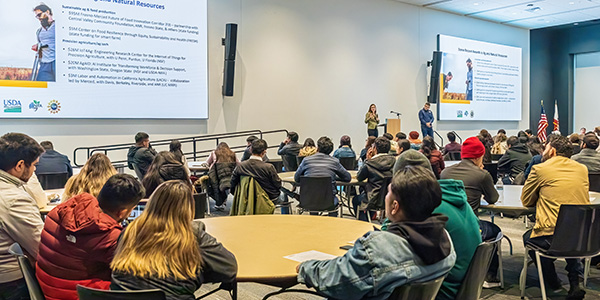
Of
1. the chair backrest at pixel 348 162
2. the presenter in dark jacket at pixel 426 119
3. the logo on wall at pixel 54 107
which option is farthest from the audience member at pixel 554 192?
the presenter in dark jacket at pixel 426 119

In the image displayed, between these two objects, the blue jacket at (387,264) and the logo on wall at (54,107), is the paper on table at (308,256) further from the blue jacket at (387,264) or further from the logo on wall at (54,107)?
the logo on wall at (54,107)

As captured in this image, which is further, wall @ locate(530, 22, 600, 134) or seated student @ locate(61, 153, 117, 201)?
wall @ locate(530, 22, 600, 134)

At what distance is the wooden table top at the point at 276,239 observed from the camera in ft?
6.95

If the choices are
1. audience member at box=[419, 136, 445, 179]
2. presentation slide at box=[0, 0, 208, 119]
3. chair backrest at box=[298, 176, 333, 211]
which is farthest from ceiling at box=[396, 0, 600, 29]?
chair backrest at box=[298, 176, 333, 211]

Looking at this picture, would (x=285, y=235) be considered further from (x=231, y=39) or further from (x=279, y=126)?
(x=279, y=126)

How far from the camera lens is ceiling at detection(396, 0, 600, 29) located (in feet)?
49.6

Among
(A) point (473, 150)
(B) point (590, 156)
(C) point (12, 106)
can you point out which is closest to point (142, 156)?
(C) point (12, 106)

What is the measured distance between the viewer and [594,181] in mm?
4953

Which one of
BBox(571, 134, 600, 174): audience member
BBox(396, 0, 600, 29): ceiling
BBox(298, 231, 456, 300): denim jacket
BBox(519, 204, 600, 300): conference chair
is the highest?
BBox(396, 0, 600, 29): ceiling

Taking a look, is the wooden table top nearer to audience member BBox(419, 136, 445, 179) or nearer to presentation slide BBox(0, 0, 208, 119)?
audience member BBox(419, 136, 445, 179)

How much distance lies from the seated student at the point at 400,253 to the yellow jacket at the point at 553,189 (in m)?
2.08

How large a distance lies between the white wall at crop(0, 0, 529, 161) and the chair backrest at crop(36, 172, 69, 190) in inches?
171

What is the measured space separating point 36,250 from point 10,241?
13 centimetres

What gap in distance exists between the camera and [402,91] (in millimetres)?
15117
